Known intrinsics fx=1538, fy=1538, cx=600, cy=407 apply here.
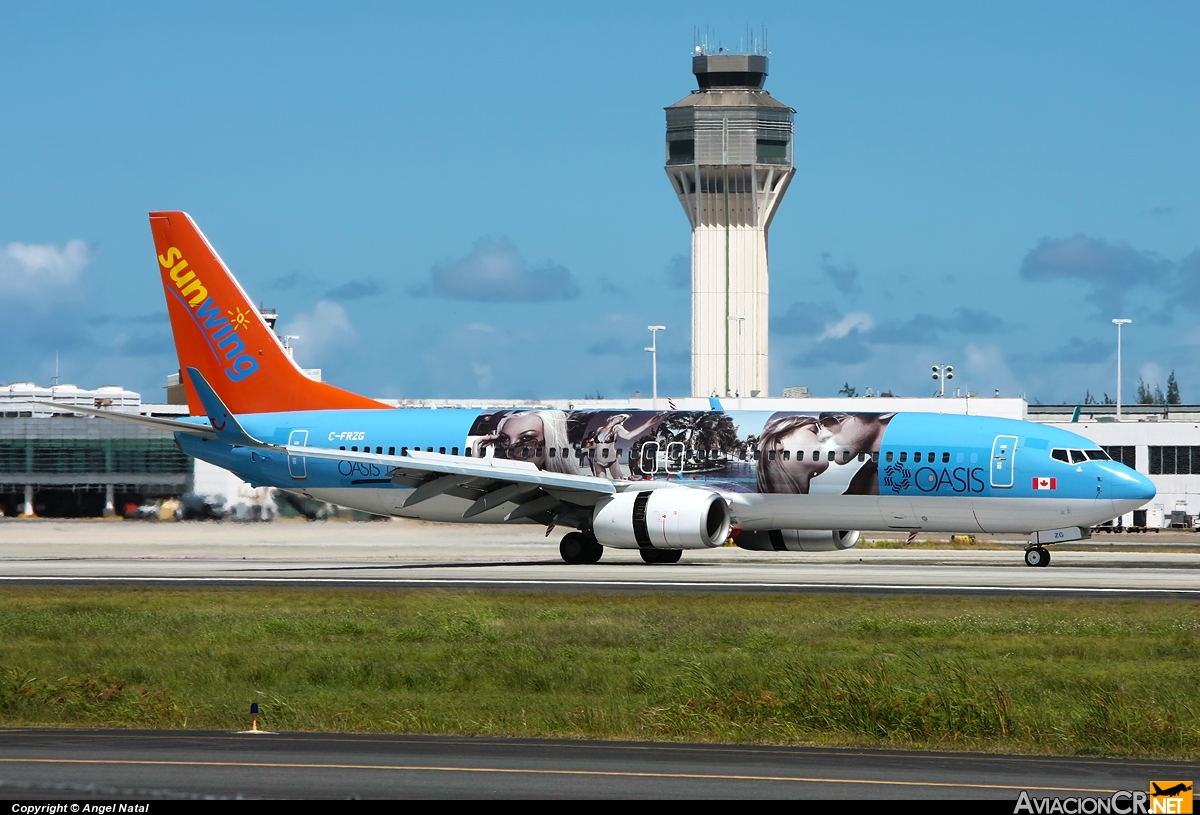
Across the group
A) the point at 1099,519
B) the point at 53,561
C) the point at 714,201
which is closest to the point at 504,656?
the point at 1099,519

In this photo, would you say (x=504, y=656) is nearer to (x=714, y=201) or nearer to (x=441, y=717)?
(x=441, y=717)

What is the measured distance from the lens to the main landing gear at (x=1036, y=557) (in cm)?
4416

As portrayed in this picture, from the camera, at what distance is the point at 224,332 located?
Result: 51.4 m

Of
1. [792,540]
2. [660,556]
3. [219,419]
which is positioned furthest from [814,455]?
[219,419]

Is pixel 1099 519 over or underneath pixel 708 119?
underneath

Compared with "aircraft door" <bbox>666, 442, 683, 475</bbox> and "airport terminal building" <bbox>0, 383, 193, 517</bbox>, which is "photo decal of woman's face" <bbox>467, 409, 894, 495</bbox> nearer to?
"aircraft door" <bbox>666, 442, 683, 475</bbox>

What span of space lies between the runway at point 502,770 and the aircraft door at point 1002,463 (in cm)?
2548

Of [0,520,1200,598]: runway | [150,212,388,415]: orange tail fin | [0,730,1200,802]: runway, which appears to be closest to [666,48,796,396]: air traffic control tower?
[0,520,1200,598]: runway

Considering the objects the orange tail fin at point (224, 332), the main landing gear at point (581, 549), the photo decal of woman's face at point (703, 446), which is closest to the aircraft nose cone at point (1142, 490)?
the photo decal of woman's face at point (703, 446)

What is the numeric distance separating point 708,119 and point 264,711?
421ft

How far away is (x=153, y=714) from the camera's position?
812 inches

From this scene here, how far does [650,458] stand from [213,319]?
16.0 meters

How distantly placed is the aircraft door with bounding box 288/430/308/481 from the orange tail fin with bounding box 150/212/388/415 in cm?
166

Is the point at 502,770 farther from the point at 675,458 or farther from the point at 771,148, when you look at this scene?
the point at 771,148
